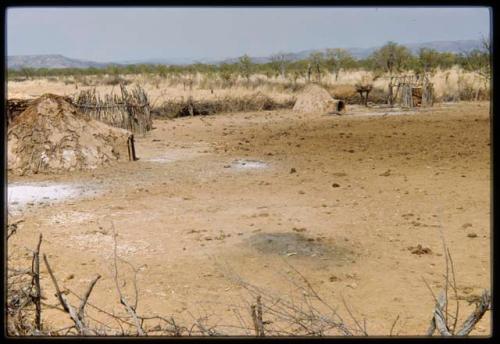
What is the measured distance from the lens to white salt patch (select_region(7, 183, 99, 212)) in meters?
8.13

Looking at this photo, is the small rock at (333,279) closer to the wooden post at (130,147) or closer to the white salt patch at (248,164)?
the white salt patch at (248,164)

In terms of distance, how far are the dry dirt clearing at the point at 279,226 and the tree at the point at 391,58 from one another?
2797 centimetres

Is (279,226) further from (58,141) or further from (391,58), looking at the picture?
(391,58)

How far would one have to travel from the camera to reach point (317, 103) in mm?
20484

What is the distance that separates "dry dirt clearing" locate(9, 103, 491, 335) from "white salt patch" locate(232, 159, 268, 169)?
40 millimetres

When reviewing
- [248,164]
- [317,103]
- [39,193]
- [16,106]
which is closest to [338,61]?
[317,103]

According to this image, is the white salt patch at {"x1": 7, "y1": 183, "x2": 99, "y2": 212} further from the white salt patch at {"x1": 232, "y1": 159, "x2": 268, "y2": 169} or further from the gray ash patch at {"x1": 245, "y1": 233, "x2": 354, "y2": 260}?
the gray ash patch at {"x1": 245, "y1": 233, "x2": 354, "y2": 260}

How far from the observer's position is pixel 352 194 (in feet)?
27.7

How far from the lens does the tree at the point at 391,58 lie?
1566 inches

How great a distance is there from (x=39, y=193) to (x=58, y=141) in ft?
6.45

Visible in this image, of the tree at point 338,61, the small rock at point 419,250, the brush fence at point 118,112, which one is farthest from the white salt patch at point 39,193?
the tree at point 338,61

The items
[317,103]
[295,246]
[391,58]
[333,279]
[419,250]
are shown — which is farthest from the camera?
[391,58]
